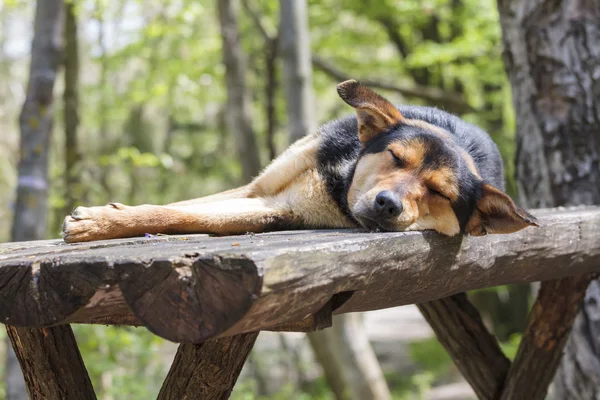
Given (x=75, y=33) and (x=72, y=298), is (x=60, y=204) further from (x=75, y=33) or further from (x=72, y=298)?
(x=72, y=298)

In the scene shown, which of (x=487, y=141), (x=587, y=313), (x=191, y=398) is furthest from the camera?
(x=587, y=313)

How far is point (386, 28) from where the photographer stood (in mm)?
12562

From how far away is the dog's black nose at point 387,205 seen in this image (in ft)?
9.11

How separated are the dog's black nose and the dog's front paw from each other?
1038 millimetres

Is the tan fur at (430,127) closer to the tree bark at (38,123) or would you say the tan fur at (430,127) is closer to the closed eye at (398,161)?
the closed eye at (398,161)

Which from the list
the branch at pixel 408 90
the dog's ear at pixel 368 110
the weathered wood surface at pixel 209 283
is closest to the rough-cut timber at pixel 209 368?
the weathered wood surface at pixel 209 283

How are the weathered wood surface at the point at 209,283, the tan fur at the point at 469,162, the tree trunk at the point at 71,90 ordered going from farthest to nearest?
the tree trunk at the point at 71,90, the tan fur at the point at 469,162, the weathered wood surface at the point at 209,283

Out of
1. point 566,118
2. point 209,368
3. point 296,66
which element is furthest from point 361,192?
point 296,66

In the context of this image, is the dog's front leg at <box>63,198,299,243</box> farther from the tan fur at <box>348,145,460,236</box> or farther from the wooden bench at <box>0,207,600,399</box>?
the tan fur at <box>348,145,460,236</box>

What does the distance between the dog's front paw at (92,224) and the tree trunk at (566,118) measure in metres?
3.01

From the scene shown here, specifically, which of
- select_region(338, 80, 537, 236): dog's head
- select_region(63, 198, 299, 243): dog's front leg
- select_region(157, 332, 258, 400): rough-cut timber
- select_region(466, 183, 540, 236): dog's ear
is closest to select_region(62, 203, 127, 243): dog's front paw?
select_region(63, 198, 299, 243): dog's front leg

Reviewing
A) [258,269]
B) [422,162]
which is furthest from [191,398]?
[422,162]

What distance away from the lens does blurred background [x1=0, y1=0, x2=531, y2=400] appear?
27.8ft

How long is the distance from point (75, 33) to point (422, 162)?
23.8 feet
